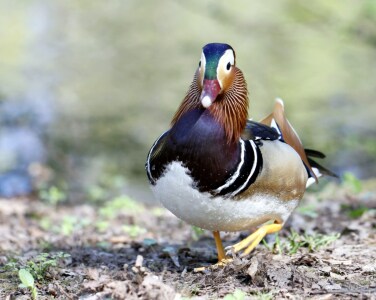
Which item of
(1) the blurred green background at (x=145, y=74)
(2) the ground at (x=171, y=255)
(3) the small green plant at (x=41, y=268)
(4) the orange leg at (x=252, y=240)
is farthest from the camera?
(1) the blurred green background at (x=145, y=74)

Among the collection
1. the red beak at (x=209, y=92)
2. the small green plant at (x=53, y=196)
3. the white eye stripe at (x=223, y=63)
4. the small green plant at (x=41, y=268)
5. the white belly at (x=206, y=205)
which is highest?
the small green plant at (x=53, y=196)

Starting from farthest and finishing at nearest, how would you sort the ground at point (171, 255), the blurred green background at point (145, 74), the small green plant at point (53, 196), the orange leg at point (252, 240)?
the blurred green background at point (145, 74)
the small green plant at point (53, 196)
the orange leg at point (252, 240)
the ground at point (171, 255)

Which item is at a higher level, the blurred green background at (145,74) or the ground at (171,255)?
the blurred green background at (145,74)

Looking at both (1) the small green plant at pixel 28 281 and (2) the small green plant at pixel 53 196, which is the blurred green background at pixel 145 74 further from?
(1) the small green plant at pixel 28 281

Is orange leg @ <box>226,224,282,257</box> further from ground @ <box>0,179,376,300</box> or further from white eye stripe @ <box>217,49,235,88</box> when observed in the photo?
white eye stripe @ <box>217,49,235,88</box>

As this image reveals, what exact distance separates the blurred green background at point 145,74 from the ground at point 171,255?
197cm

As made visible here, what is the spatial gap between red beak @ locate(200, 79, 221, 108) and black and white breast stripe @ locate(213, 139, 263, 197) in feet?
1.04

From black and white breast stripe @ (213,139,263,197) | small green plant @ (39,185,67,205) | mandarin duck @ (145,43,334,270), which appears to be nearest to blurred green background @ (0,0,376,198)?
small green plant @ (39,185,67,205)

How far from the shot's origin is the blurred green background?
27.6ft

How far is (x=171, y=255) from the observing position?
391cm

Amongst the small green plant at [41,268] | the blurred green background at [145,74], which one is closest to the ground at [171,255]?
the small green plant at [41,268]

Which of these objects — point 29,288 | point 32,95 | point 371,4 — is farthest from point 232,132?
point 371,4

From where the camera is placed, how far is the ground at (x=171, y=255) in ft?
9.83

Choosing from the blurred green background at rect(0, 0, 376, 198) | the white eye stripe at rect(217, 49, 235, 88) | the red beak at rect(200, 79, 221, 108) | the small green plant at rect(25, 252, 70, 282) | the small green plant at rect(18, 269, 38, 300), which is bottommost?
the small green plant at rect(18, 269, 38, 300)
